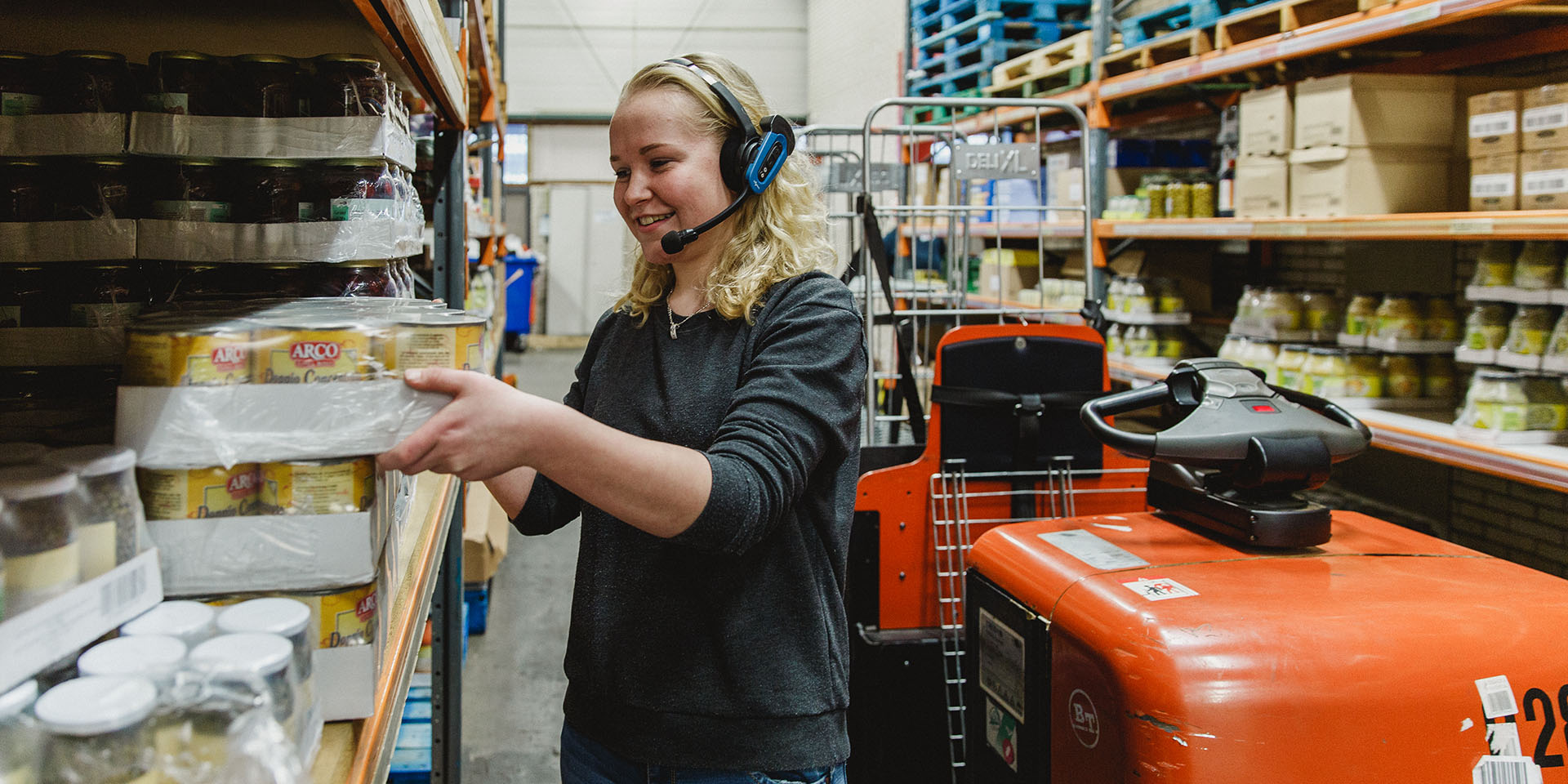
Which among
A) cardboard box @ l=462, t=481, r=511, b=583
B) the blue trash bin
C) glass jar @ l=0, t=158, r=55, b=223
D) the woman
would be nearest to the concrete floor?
cardboard box @ l=462, t=481, r=511, b=583

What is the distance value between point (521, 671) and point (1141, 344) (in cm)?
288

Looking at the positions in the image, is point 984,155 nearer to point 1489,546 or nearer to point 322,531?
point 1489,546

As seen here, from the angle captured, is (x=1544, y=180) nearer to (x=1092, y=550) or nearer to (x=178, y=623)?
(x=1092, y=550)

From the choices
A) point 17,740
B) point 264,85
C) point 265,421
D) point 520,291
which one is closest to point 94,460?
point 265,421

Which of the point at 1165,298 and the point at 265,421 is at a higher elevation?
the point at 1165,298

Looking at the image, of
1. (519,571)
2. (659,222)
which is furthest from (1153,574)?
(519,571)

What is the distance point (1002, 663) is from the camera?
1.87m

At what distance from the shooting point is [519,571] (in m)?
5.46

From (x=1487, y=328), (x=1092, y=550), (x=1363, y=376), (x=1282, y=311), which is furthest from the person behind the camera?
(x=1282, y=311)

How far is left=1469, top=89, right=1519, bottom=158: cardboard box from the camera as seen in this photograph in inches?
109

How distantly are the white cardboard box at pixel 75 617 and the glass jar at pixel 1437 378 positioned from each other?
140 inches

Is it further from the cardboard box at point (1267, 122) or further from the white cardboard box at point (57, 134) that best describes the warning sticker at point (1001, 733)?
the cardboard box at point (1267, 122)

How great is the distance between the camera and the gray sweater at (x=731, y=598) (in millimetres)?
1340

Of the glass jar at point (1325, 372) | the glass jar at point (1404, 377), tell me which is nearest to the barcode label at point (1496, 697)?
the glass jar at point (1325, 372)
